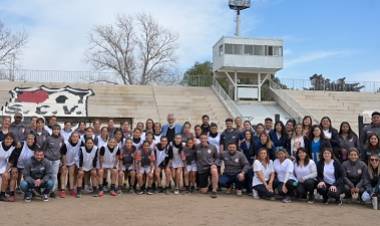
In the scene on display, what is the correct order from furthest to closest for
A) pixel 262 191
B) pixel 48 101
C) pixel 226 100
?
pixel 226 100 → pixel 48 101 → pixel 262 191

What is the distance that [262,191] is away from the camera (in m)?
10.1

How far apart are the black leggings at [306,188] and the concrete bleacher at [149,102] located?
19925 millimetres

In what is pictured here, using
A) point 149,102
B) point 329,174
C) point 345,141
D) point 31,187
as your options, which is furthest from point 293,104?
point 31,187

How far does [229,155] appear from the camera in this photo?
1076 cm

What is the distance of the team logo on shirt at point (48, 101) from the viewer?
98.9ft

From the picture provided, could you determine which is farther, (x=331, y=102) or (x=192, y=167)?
(x=331, y=102)

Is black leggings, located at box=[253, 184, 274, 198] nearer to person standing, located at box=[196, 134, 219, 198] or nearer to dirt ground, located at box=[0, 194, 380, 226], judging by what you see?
dirt ground, located at box=[0, 194, 380, 226]

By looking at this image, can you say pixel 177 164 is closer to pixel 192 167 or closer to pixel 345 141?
pixel 192 167

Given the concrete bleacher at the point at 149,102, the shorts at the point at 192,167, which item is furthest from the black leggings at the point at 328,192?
the concrete bleacher at the point at 149,102

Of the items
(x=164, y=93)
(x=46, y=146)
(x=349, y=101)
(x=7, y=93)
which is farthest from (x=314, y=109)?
(x=46, y=146)

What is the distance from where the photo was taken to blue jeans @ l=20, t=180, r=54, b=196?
30.7ft

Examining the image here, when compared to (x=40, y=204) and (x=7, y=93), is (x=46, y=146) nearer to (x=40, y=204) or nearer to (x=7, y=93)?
(x=40, y=204)

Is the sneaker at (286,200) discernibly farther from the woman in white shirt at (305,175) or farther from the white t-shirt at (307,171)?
the white t-shirt at (307,171)

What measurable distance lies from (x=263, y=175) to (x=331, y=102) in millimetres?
26979
